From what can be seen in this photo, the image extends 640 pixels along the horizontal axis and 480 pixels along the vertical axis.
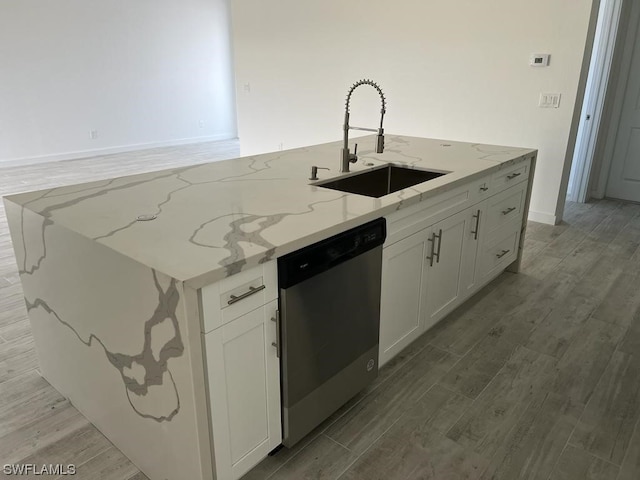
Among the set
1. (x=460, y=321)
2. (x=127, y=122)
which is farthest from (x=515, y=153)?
(x=127, y=122)

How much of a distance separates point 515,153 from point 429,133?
6.67ft

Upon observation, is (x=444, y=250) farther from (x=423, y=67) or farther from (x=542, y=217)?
(x=423, y=67)

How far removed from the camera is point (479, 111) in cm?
460

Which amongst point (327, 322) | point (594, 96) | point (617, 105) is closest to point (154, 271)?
point (327, 322)

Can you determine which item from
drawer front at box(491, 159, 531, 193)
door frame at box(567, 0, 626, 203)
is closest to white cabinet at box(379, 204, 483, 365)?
drawer front at box(491, 159, 531, 193)

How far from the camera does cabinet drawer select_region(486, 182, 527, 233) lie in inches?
111

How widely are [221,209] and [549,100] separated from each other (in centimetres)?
349

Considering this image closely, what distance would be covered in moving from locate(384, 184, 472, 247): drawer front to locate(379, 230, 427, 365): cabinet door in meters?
0.04

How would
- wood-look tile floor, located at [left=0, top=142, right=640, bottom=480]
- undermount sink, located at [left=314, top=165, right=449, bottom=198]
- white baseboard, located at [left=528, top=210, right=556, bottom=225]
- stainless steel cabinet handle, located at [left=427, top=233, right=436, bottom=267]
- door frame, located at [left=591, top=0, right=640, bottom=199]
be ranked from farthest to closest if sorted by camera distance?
door frame, located at [left=591, top=0, right=640, bottom=199]
white baseboard, located at [left=528, top=210, right=556, bottom=225]
undermount sink, located at [left=314, top=165, right=449, bottom=198]
stainless steel cabinet handle, located at [left=427, top=233, right=436, bottom=267]
wood-look tile floor, located at [left=0, top=142, right=640, bottom=480]

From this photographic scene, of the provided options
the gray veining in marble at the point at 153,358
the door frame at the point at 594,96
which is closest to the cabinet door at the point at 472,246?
the gray veining in marble at the point at 153,358

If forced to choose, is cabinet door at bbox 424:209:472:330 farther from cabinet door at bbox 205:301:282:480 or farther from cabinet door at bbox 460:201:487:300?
cabinet door at bbox 205:301:282:480

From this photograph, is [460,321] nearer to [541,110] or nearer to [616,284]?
[616,284]

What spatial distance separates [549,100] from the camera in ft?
13.7

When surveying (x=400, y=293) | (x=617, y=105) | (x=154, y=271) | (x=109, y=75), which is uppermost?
(x=109, y=75)
